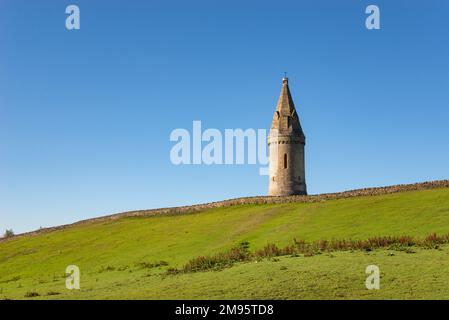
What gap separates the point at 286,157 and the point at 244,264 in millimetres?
56456

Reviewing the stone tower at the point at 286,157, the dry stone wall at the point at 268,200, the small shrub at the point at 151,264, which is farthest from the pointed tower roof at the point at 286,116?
the small shrub at the point at 151,264

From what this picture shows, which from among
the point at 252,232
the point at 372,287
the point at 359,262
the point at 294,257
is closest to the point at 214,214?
the point at 252,232

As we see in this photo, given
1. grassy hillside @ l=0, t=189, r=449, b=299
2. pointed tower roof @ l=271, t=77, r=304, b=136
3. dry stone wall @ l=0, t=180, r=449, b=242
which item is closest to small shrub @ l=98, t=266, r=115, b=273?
grassy hillside @ l=0, t=189, r=449, b=299

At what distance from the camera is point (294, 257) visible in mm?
32812

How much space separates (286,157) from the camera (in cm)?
8738

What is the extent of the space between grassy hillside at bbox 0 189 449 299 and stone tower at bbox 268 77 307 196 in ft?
58.3

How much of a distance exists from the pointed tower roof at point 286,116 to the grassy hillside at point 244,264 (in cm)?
2188

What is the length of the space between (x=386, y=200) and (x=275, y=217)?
1093cm

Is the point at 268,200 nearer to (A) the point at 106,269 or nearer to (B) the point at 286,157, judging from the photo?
(B) the point at 286,157

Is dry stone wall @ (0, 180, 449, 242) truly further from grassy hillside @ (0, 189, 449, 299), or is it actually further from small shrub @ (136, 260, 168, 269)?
small shrub @ (136, 260, 168, 269)

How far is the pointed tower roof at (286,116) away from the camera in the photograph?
289ft

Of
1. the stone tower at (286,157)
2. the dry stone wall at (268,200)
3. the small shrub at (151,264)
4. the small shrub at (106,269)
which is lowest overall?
the small shrub at (106,269)

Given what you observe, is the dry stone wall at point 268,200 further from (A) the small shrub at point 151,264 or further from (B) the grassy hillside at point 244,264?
(A) the small shrub at point 151,264

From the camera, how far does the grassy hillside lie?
24750 mm
